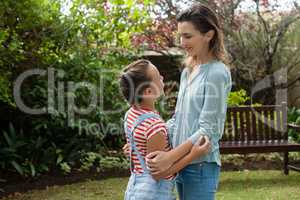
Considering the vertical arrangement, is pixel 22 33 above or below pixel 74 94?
above

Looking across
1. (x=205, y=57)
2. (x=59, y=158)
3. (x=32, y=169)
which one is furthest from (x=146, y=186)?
(x=59, y=158)

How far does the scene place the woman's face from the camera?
2.37 meters

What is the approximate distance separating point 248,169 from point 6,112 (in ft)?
12.0

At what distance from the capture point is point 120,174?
23.4 feet

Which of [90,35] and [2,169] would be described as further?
[90,35]

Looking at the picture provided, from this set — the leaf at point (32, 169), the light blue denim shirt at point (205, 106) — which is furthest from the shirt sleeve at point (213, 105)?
the leaf at point (32, 169)

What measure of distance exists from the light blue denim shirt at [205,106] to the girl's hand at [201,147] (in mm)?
20

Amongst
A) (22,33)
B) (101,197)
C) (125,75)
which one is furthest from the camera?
(22,33)

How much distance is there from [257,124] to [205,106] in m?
5.07

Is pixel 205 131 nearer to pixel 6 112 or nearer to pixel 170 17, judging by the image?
pixel 6 112

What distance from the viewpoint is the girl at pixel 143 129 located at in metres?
2.39

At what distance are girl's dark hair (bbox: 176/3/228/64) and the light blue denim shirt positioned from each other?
8cm

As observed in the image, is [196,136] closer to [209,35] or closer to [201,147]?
[201,147]

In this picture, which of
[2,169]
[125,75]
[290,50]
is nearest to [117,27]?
[2,169]
